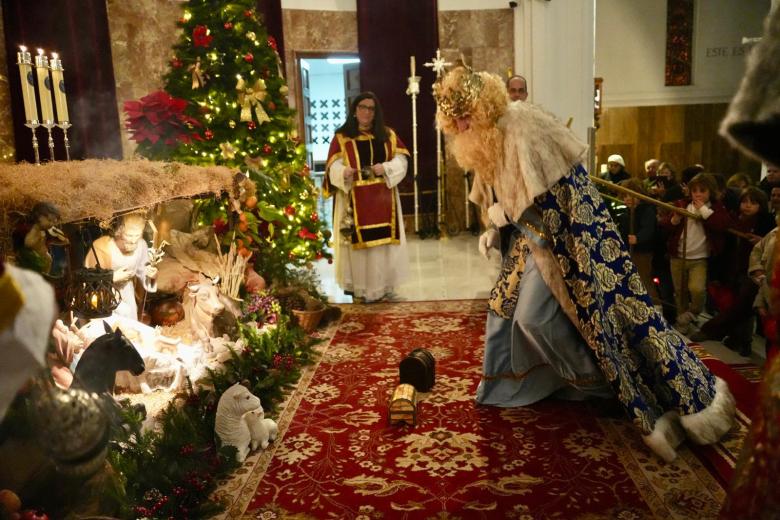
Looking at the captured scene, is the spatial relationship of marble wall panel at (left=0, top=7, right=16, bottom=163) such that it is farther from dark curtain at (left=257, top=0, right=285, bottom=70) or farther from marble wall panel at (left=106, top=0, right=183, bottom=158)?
dark curtain at (left=257, top=0, right=285, bottom=70)

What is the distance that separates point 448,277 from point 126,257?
4.67 metres

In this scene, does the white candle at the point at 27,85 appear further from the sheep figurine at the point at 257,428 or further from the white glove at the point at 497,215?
the white glove at the point at 497,215

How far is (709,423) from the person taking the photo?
3.42 meters

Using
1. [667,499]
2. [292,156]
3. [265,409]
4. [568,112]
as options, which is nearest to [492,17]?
[568,112]

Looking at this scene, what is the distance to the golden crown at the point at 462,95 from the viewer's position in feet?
12.1

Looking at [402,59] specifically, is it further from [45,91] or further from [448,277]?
[45,91]

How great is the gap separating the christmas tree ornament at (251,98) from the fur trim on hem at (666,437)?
432cm

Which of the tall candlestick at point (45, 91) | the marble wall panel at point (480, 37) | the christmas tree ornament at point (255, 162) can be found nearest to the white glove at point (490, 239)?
the christmas tree ornament at point (255, 162)

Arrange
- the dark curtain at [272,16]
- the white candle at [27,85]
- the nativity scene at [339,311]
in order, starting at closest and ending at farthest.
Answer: the nativity scene at [339,311], the white candle at [27,85], the dark curtain at [272,16]

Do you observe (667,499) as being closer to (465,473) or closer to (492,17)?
(465,473)

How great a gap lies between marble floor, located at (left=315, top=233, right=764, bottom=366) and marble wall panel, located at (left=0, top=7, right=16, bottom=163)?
347 cm

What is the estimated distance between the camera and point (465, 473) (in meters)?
3.34

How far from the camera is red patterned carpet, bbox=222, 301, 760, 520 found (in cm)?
302

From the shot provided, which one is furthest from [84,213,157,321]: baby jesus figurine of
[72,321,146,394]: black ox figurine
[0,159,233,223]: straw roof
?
[72,321,146,394]: black ox figurine
